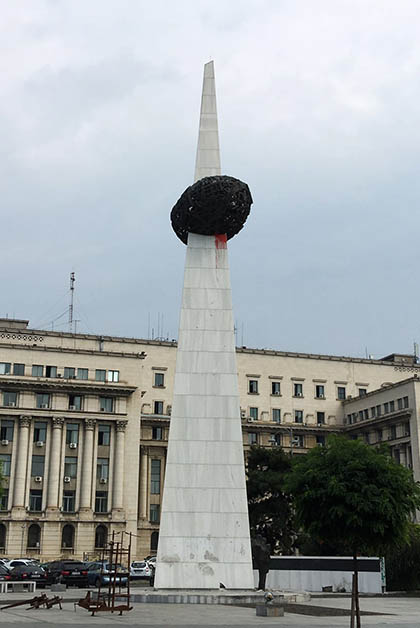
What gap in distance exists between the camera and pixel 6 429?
73188 mm

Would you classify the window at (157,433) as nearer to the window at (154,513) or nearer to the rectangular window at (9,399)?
the window at (154,513)

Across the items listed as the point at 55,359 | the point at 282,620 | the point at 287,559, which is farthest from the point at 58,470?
the point at 282,620

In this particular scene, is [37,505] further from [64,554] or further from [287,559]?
[287,559]

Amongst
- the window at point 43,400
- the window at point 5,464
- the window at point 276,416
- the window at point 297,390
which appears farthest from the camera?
the window at point 297,390

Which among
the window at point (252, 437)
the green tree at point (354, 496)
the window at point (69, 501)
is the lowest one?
the green tree at point (354, 496)

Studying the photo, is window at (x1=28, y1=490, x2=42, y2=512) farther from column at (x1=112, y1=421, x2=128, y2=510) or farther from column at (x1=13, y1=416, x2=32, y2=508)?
column at (x1=112, y1=421, x2=128, y2=510)

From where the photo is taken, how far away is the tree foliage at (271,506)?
209 feet

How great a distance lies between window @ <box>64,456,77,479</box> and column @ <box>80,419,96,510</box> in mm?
1044

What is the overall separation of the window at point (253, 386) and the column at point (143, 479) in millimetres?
14077

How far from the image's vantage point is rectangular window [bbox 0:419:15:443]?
72.9 m

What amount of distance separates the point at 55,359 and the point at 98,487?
1287cm

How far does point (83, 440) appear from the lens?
244ft

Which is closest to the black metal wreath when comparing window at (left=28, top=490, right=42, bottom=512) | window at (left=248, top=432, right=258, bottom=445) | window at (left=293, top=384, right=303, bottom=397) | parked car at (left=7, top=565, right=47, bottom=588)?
parked car at (left=7, top=565, right=47, bottom=588)

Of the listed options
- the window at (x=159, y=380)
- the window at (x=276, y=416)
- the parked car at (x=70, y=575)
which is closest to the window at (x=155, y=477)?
the window at (x=159, y=380)
